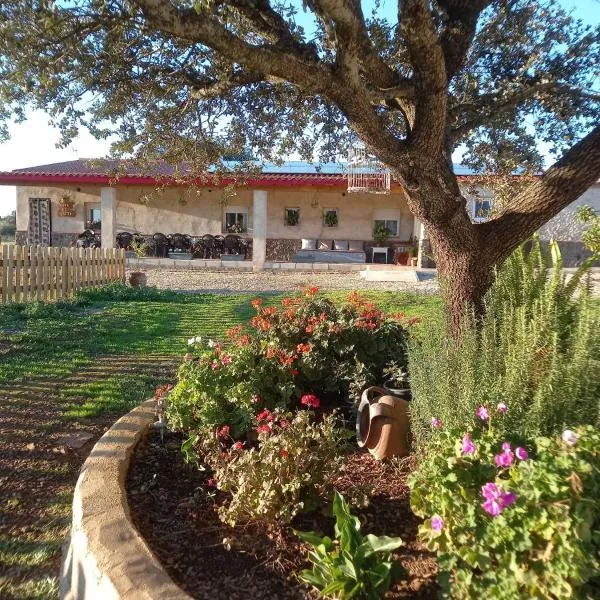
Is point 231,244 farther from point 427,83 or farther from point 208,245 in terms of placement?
point 427,83

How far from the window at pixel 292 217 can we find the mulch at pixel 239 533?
18359 millimetres

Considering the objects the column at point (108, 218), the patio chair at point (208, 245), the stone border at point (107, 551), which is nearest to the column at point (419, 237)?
the patio chair at point (208, 245)

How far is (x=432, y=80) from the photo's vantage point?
2961mm

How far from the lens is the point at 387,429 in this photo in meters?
2.72

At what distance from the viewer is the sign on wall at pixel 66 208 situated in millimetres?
20844

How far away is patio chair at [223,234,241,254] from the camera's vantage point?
64.1 feet

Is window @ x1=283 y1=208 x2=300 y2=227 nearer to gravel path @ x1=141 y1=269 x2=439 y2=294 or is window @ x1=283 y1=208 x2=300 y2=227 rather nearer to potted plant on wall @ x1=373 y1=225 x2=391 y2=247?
potted plant on wall @ x1=373 y1=225 x2=391 y2=247

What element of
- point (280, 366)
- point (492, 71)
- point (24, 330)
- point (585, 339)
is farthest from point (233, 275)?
point (585, 339)

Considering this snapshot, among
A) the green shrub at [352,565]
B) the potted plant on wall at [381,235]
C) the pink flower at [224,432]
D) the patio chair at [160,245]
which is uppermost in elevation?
the potted plant on wall at [381,235]

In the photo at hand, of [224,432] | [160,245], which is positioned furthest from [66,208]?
[224,432]

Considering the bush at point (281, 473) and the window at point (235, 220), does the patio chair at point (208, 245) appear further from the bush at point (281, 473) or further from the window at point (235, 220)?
the bush at point (281, 473)

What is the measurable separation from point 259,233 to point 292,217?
3742 millimetres

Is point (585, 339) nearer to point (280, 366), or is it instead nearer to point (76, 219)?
point (280, 366)

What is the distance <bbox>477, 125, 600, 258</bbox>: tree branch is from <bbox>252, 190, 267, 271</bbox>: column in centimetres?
1417
